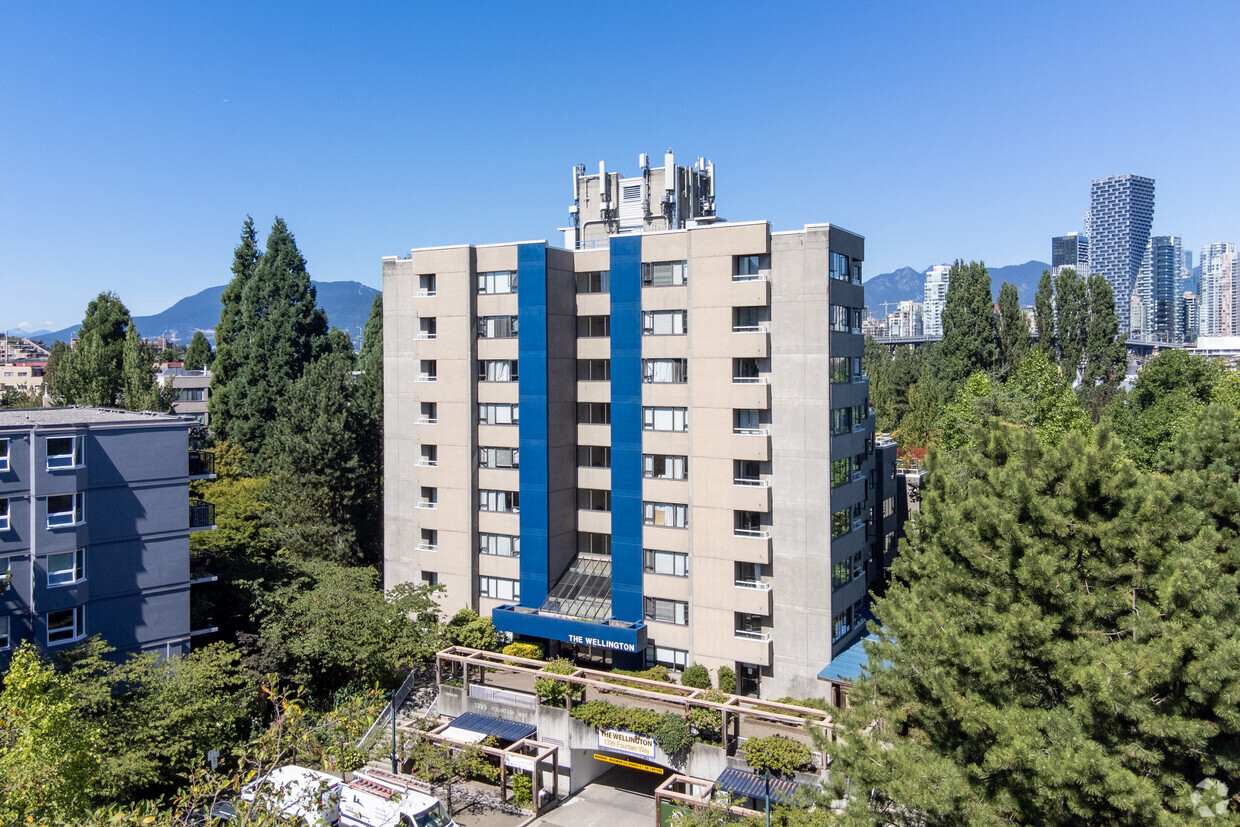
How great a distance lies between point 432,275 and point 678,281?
16262 millimetres

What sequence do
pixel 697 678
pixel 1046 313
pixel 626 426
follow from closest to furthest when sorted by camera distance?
pixel 697 678
pixel 626 426
pixel 1046 313

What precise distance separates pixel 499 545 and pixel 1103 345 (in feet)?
245

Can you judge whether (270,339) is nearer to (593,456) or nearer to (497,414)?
(497,414)

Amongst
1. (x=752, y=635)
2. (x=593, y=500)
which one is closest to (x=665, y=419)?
(x=593, y=500)

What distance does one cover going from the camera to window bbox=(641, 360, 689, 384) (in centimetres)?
4831

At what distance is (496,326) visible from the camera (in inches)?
2076

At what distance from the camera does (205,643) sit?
154ft

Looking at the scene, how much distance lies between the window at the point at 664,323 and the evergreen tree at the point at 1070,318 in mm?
63754

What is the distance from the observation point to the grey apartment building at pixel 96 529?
124 ft

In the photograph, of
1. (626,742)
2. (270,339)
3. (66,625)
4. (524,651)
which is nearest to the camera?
(66,625)

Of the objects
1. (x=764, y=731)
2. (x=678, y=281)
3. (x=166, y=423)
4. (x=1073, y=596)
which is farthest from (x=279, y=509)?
(x=1073, y=596)

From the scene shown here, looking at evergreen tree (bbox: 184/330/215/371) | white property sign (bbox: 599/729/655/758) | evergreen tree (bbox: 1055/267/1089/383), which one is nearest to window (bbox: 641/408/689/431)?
white property sign (bbox: 599/729/655/758)

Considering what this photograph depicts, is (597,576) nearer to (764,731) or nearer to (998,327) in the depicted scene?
(764,731)

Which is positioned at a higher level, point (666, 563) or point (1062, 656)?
point (1062, 656)
